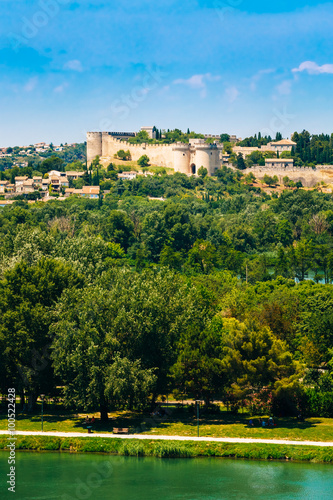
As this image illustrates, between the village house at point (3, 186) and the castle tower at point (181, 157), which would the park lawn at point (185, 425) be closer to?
the village house at point (3, 186)

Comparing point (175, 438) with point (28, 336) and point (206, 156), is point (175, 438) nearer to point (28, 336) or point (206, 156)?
point (28, 336)

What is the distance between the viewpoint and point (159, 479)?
2098 cm

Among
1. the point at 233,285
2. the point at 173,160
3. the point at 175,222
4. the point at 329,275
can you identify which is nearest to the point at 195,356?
the point at 233,285

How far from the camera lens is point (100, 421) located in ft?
83.8

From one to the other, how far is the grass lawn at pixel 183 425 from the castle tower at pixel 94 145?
80453 millimetres

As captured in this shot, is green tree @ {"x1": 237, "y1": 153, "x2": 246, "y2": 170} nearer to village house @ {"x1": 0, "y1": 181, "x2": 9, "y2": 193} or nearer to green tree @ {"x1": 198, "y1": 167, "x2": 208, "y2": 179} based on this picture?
green tree @ {"x1": 198, "y1": 167, "x2": 208, "y2": 179}

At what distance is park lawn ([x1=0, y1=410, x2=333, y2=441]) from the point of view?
77.4 ft

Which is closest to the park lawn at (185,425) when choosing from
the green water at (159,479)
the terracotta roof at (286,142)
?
the green water at (159,479)

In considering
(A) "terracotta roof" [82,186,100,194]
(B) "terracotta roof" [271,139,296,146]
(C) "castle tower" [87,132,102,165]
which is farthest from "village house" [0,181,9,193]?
(B) "terracotta roof" [271,139,296,146]

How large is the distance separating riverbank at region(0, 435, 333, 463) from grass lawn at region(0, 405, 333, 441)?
2.87 ft

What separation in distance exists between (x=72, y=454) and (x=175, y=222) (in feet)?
142

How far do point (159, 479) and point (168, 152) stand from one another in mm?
80033

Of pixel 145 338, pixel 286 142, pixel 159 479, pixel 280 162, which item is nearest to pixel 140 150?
pixel 280 162

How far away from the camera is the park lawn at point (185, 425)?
23.6m
